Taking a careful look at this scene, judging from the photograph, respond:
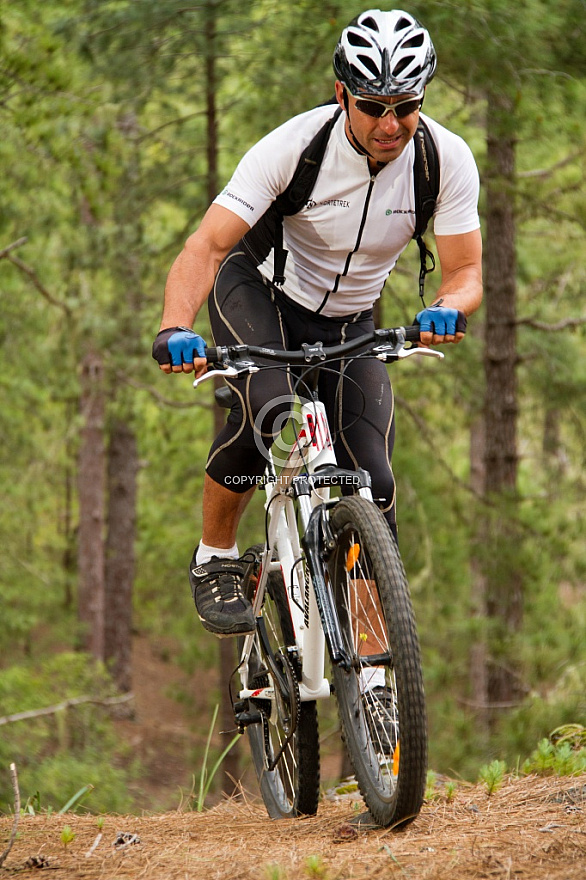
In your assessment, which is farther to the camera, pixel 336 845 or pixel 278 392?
pixel 278 392

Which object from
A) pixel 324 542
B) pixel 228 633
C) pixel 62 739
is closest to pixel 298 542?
pixel 324 542

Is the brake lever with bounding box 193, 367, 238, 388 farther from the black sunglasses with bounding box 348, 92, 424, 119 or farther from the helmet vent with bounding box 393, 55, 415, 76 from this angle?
the helmet vent with bounding box 393, 55, 415, 76

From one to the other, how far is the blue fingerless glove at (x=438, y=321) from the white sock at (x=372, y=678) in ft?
4.03

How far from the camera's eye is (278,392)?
383 cm

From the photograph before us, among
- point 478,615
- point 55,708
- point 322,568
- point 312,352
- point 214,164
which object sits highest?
point 214,164

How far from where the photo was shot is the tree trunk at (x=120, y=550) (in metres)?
19.5

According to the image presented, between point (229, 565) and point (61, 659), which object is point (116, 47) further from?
point (61, 659)

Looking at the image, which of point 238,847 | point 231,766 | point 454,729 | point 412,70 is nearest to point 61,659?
point 231,766

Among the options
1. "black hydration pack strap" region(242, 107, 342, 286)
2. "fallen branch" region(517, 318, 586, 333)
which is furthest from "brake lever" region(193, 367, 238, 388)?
"fallen branch" region(517, 318, 586, 333)

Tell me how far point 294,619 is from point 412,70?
2.19 meters

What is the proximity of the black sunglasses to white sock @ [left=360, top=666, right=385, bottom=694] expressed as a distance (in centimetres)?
208

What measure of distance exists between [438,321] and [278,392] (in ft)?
2.34

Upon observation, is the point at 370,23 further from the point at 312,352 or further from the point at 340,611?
the point at 340,611

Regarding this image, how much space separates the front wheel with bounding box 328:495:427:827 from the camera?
10.3 feet
